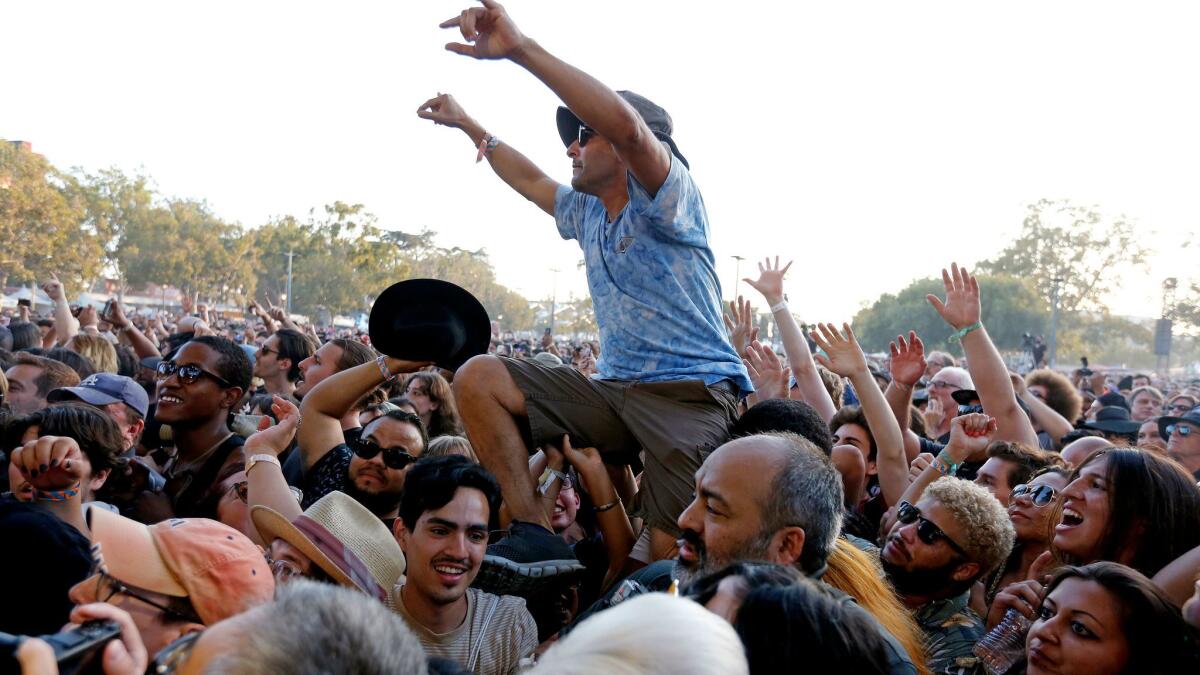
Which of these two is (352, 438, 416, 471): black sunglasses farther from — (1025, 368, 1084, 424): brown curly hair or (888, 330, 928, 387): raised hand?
(1025, 368, 1084, 424): brown curly hair

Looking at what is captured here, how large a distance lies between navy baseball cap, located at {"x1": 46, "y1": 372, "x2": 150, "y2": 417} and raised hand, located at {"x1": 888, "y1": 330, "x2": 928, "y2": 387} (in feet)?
13.7

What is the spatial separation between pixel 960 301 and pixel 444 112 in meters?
2.83

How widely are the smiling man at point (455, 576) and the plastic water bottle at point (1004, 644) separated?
1514 millimetres

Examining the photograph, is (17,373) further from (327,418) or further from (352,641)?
(352,641)

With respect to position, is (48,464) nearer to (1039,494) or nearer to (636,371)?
(636,371)

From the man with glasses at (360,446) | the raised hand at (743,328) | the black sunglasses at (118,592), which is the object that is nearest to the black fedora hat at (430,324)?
the man with glasses at (360,446)

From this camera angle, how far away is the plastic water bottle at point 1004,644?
3.05m

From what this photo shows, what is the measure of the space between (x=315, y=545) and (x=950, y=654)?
208 cm

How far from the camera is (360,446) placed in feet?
15.0

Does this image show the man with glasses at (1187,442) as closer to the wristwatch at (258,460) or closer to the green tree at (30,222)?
the wristwatch at (258,460)

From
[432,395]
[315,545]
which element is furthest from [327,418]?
[432,395]

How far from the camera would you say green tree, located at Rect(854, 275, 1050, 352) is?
7356 centimetres

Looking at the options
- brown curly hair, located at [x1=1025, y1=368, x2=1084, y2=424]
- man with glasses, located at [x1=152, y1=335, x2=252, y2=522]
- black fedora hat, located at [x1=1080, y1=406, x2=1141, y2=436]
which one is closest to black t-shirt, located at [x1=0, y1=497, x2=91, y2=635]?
man with glasses, located at [x1=152, y1=335, x2=252, y2=522]

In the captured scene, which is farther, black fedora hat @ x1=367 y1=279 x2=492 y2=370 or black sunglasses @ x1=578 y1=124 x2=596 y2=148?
black fedora hat @ x1=367 y1=279 x2=492 y2=370
